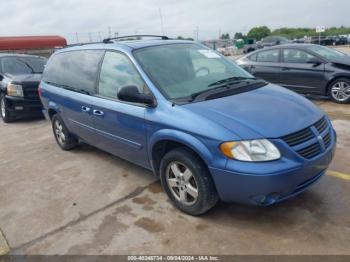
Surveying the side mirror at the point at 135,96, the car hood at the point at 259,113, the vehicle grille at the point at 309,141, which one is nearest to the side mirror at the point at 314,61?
the car hood at the point at 259,113

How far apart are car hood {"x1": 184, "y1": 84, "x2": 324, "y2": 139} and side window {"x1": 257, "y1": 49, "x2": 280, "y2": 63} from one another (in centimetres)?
575

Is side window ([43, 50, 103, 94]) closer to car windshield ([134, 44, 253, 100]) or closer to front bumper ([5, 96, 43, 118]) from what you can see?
car windshield ([134, 44, 253, 100])

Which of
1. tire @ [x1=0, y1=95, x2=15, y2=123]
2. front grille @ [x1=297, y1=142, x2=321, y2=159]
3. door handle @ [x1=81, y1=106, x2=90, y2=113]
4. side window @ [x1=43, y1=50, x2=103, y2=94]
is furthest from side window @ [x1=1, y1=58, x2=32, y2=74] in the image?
front grille @ [x1=297, y1=142, x2=321, y2=159]

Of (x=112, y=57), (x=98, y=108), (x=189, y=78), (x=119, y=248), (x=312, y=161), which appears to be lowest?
(x=119, y=248)

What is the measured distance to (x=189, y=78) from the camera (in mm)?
4043

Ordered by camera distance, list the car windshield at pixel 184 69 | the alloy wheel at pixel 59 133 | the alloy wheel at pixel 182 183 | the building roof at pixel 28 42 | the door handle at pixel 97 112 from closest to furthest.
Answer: the alloy wheel at pixel 182 183
the car windshield at pixel 184 69
the door handle at pixel 97 112
the alloy wheel at pixel 59 133
the building roof at pixel 28 42

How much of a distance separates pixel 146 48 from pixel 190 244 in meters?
2.33

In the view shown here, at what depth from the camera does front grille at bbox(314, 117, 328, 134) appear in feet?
11.3

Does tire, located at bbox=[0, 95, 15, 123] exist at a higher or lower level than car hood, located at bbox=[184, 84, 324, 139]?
lower

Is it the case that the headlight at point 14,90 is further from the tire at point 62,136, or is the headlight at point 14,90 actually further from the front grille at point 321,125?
the front grille at point 321,125

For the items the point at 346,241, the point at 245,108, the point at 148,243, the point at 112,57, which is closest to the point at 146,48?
the point at 112,57

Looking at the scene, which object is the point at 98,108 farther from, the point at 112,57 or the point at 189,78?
the point at 189,78

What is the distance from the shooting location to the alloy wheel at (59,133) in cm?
605

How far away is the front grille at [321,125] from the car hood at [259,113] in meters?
0.04
